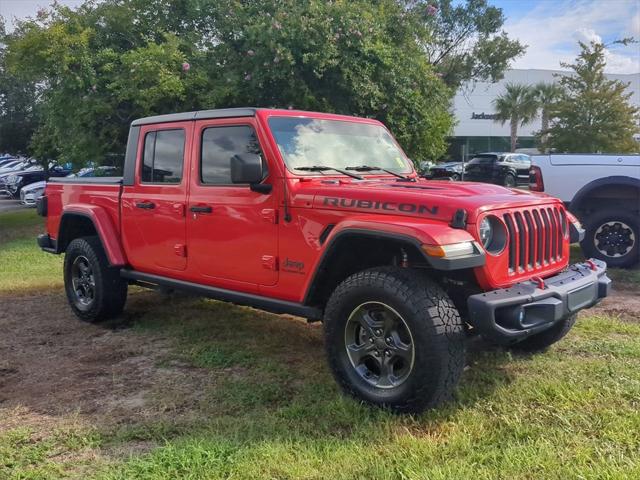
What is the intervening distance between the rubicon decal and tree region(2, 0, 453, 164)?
22.4 feet

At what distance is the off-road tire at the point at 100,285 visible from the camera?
5609mm

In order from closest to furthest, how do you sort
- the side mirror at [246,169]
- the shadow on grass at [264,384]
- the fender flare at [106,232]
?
the shadow on grass at [264,384] < the side mirror at [246,169] < the fender flare at [106,232]

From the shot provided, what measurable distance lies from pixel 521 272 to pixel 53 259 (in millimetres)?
→ 8505

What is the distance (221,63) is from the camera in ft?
38.1

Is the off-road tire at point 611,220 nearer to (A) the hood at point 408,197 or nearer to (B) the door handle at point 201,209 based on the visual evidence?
(A) the hood at point 408,197

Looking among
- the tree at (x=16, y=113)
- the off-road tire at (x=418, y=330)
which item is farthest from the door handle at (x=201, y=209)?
the tree at (x=16, y=113)

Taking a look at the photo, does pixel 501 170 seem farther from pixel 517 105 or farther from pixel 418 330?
pixel 418 330

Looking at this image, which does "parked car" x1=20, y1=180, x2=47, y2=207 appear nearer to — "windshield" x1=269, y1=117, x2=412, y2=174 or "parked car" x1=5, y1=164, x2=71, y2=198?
"parked car" x1=5, y1=164, x2=71, y2=198

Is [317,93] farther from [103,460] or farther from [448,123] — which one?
[103,460]

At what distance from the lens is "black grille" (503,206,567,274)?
360 centimetres

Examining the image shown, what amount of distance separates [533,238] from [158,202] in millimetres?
3033

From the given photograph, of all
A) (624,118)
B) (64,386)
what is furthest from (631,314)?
(624,118)

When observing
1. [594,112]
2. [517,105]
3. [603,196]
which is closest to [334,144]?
[603,196]

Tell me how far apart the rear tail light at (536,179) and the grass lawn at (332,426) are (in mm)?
3365
